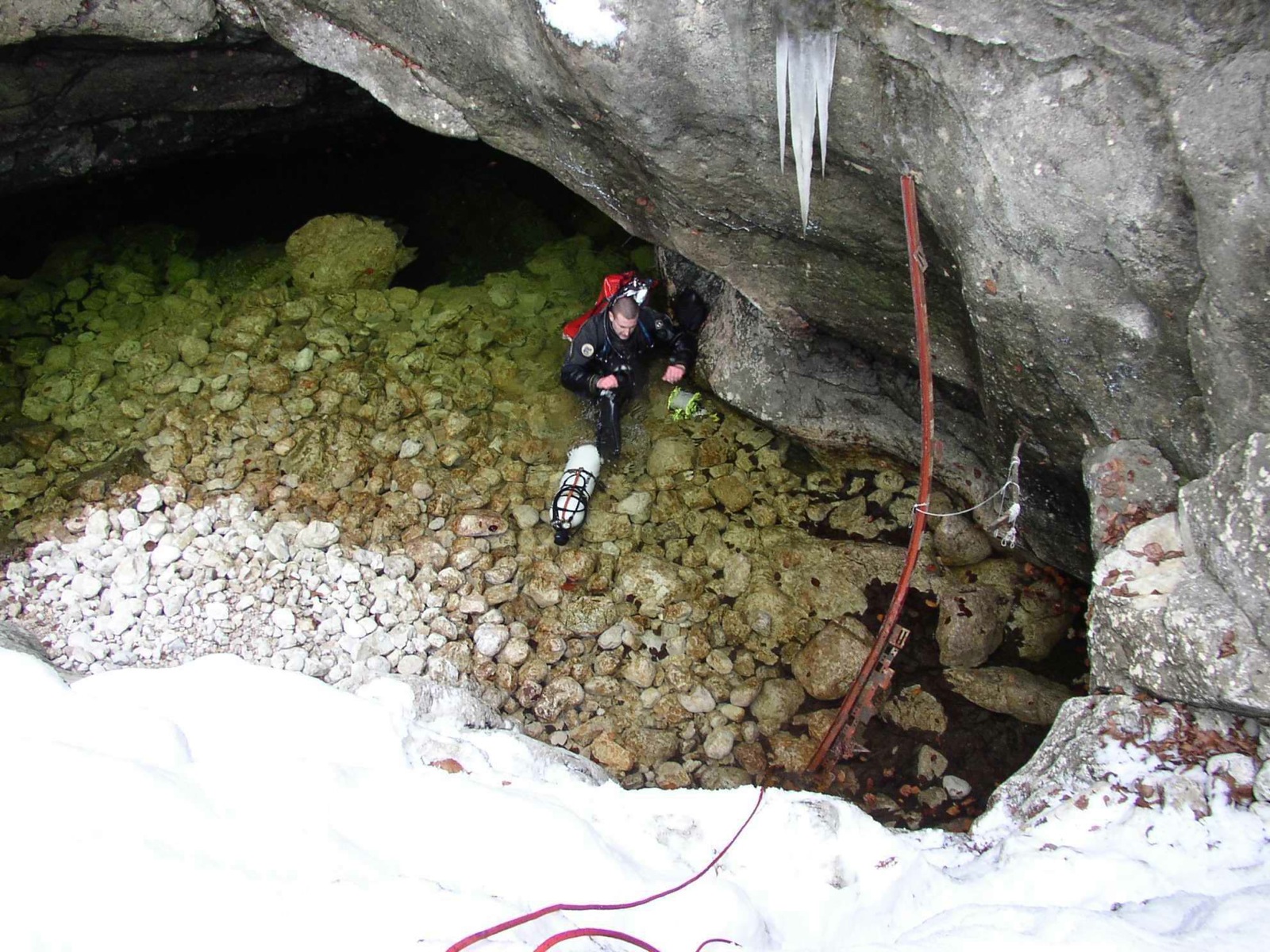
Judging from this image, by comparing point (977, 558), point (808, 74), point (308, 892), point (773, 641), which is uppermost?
point (808, 74)

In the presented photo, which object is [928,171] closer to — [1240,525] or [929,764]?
[1240,525]

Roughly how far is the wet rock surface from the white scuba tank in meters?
0.12

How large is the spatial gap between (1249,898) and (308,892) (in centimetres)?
270

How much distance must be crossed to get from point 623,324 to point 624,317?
0.06m

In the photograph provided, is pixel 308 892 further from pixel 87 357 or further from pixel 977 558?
pixel 87 357

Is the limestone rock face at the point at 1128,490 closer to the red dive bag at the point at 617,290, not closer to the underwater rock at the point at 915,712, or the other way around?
the underwater rock at the point at 915,712

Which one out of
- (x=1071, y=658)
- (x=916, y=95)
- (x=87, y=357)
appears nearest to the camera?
(x=916, y=95)

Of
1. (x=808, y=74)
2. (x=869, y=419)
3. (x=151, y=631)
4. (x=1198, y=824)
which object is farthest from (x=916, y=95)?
(x=151, y=631)

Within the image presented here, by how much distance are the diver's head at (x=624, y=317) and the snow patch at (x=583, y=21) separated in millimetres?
1888

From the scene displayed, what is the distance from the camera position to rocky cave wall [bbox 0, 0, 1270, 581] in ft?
9.24

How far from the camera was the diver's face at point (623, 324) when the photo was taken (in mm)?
5445

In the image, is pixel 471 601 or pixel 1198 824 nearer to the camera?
pixel 1198 824

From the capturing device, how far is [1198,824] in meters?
2.83

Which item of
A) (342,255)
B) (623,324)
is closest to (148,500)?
(342,255)
